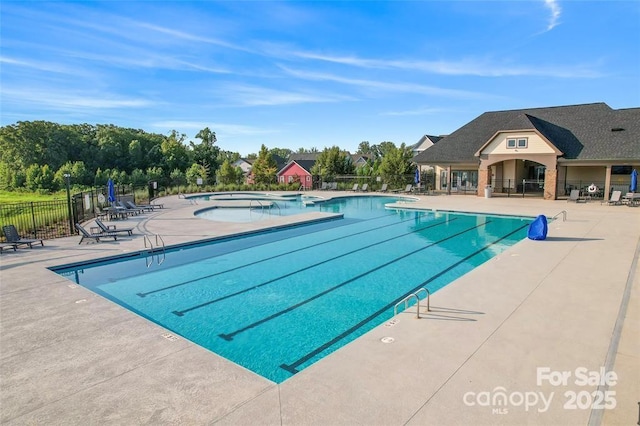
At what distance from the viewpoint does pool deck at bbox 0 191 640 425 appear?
3.86 m

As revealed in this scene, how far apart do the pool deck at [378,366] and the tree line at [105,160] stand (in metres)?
33.0

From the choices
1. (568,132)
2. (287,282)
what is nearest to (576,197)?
(568,132)

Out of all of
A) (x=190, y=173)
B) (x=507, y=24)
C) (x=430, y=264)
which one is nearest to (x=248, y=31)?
(x=507, y=24)

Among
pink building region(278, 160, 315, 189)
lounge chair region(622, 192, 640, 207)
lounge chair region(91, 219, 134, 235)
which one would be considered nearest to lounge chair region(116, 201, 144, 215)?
lounge chair region(91, 219, 134, 235)

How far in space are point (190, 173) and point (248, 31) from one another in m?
25.8

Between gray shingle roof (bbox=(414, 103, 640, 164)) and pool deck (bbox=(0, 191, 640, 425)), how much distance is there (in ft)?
67.6

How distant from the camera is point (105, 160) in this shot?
59469 mm

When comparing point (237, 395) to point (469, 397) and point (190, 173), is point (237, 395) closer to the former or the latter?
point (469, 397)

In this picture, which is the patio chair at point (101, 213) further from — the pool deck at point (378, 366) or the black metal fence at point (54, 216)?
the pool deck at point (378, 366)

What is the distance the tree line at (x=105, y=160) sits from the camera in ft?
134

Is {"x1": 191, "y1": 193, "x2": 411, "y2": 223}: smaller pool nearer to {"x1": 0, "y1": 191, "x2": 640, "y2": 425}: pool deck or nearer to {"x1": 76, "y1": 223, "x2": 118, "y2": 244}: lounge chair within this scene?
{"x1": 76, "y1": 223, "x2": 118, "y2": 244}: lounge chair

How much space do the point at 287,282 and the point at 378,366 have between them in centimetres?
529

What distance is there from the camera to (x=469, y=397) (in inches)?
160

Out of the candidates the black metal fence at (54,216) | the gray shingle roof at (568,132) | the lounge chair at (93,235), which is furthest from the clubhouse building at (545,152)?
the lounge chair at (93,235)
